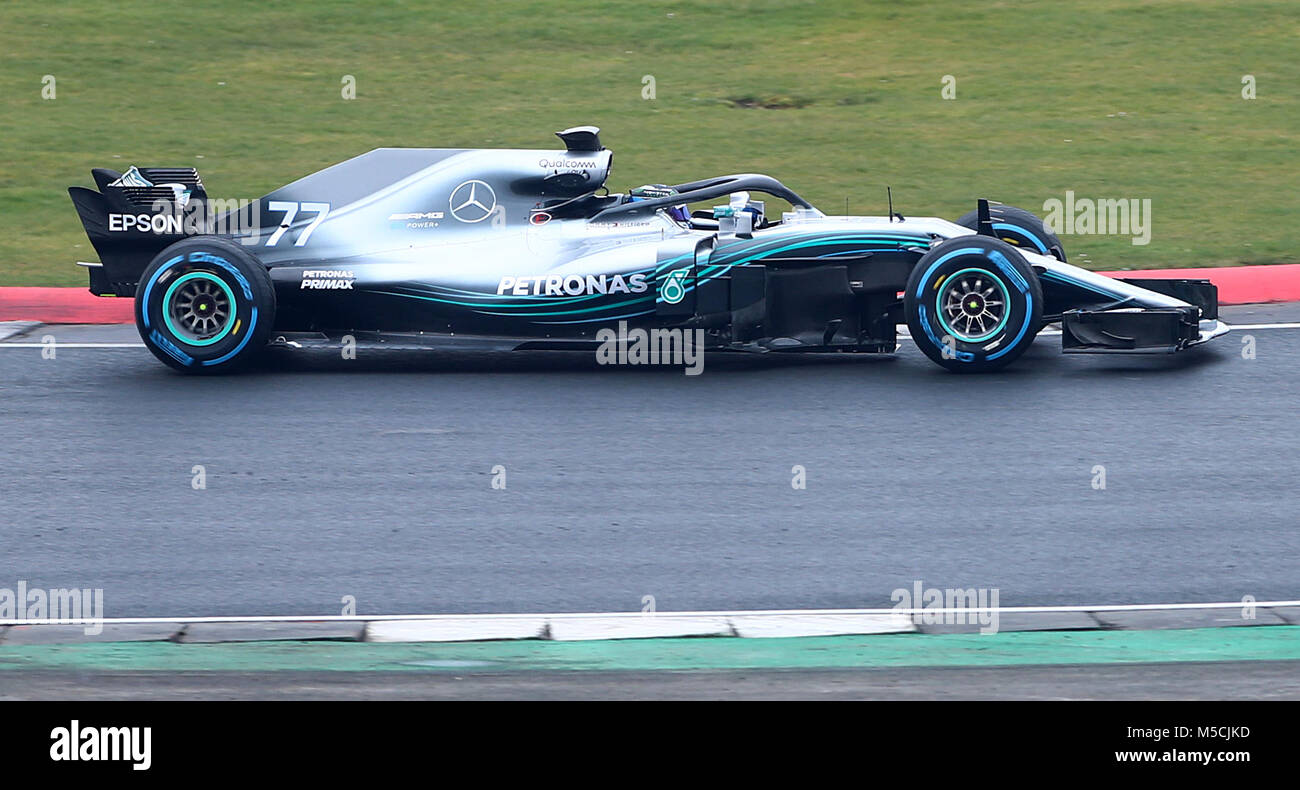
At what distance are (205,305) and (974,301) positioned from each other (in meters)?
4.29

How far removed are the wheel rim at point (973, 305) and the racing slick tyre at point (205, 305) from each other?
3.73 m

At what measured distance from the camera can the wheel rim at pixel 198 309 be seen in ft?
32.4

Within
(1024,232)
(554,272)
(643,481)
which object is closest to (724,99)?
(1024,232)

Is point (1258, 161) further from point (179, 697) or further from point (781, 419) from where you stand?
point (179, 697)

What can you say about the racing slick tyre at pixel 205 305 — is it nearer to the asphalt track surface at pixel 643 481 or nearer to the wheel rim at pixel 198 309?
the wheel rim at pixel 198 309

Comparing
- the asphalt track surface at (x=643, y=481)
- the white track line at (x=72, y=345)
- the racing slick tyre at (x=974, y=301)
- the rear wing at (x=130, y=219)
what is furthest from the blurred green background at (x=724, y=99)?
the asphalt track surface at (x=643, y=481)

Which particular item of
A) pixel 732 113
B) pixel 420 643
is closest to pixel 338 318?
pixel 420 643

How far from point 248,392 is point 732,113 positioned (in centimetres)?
889

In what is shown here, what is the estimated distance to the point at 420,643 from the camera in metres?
6.21

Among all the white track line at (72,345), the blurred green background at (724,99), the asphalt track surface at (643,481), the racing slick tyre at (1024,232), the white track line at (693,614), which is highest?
the blurred green background at (724,99)

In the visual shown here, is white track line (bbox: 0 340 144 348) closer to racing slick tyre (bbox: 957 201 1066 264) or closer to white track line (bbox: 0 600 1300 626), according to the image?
white track line (bbox: 0 600 1300 626)

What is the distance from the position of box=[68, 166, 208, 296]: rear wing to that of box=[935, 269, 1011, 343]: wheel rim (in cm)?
433

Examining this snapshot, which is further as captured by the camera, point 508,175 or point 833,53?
point 833,53

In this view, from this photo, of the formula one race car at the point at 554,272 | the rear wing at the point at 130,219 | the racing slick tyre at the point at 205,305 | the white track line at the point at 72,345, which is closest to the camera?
the formula one race car at the point at 554,272
